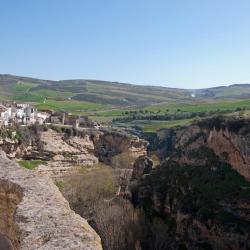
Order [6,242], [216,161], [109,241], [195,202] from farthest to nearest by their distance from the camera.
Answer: [216,161]
[195,202]
[109,241]
[6,242]

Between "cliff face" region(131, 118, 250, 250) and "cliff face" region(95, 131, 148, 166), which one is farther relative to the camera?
"cliff face" region(95, 131, 148, 166)

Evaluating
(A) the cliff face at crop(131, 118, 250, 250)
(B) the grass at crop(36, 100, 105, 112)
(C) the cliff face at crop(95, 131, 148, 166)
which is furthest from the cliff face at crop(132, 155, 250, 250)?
(B) the grass at crop(36, 100, 105, 112)

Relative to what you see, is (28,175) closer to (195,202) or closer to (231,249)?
(231,249)

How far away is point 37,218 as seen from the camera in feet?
30.5

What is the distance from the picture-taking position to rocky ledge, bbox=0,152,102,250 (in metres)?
8.07

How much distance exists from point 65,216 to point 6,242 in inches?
108

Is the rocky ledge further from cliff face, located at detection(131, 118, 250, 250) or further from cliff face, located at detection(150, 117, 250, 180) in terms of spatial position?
cliff face, located at detection(150, 117, 250, 180)

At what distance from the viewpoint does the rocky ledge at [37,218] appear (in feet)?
26.5

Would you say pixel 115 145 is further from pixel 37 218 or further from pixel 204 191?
A: pixel 37 218

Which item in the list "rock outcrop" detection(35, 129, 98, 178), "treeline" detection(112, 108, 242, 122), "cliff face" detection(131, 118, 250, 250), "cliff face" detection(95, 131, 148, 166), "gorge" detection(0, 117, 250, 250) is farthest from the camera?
"treeline" detection(112, 108, 242, 122)

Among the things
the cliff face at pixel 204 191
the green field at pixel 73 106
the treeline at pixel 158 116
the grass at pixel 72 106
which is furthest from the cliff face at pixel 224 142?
the green field at pixel 73 106

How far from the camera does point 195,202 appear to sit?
40438 mm

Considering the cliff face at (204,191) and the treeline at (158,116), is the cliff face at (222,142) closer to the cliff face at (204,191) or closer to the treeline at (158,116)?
the cliff face at (204,191)

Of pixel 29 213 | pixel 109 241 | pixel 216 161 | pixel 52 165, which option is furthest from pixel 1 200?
pixel 52 165
